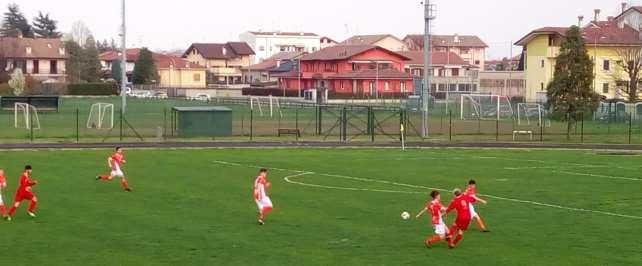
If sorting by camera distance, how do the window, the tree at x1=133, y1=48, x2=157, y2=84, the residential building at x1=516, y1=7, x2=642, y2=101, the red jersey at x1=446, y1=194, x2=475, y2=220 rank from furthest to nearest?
the tree at x1=133, y1=48, x2=157, y2=84, the window, the residential building at x1=516, y1=7, x2=642, y2=101, the red jersey at x1=446, y1=194, x2=475, y2=220

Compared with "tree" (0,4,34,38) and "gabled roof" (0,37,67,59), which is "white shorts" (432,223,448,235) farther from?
"tree" (0,4,34,38)

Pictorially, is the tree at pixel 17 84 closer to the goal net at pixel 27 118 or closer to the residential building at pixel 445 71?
the goal net at pixel 27 118

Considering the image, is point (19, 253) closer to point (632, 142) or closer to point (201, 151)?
point (201, 151)

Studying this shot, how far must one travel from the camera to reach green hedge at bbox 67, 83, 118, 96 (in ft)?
431

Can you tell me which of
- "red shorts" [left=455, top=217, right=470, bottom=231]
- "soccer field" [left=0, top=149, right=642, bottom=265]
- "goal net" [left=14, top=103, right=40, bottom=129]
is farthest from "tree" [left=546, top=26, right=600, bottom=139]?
"red shorts" [left=455, top=217, right=470, bottom=231]

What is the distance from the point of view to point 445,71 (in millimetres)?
147500

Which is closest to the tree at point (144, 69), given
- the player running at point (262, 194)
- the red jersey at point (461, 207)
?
the player running at point (262, 194)

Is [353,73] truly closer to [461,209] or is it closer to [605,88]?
[605,88]

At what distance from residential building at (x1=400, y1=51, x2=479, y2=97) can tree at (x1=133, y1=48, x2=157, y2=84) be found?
44342 mm

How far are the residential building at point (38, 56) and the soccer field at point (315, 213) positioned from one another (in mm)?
108302

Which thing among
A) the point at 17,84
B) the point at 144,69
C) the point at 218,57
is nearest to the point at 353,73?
the point at 17,84

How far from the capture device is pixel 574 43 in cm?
6175

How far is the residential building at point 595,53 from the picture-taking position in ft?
323

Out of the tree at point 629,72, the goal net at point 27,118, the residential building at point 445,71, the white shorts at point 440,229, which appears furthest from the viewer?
the residential building at point 445,71
